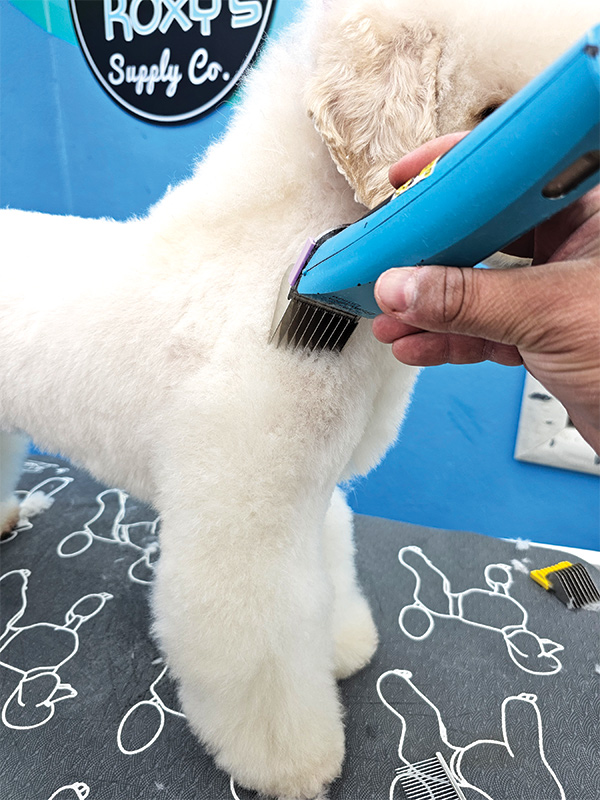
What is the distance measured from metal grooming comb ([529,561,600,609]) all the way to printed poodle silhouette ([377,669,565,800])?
254mm

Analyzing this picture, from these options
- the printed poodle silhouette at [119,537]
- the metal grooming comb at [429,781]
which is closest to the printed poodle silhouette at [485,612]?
the metal grooming comb at [429,781]

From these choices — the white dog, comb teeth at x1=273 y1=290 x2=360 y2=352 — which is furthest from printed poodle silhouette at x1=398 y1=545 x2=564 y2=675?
comb teeth at x1=273 y1=290 x2=360 y2=352

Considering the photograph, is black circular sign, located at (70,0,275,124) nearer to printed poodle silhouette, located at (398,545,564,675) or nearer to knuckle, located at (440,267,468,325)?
knuckle, located at (440,267,468,325)

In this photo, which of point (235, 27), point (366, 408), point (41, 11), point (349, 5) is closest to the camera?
point (349, 5)

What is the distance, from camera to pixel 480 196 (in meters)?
0.34

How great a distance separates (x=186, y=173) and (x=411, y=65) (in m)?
0.93

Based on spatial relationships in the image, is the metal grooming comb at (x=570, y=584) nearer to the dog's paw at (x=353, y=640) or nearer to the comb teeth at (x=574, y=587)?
the comb teeth at (x=574, y=587)

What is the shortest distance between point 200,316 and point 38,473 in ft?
3.25

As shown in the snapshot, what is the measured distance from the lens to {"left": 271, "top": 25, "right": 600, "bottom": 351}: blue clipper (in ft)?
0.92

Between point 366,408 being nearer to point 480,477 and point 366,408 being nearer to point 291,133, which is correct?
point 291,133

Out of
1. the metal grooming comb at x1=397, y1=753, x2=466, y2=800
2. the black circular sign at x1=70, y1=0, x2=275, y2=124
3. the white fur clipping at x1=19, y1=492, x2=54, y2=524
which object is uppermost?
the black circular sign at x1=70, y1=0, x2=275, y2=124

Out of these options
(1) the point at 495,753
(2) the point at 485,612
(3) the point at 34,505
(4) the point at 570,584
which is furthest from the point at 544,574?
(3) the point at 34,505

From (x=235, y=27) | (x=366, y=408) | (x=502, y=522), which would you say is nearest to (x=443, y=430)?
(x=502, y=522)

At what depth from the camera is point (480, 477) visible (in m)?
1.34
